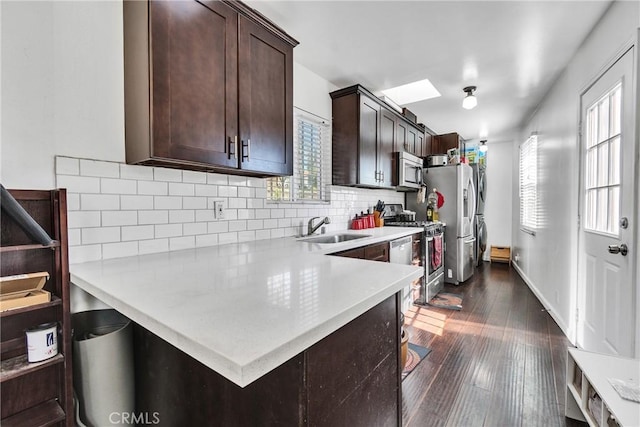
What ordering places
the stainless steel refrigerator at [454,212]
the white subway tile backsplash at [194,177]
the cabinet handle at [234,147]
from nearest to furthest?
the cabinet handle at [234,147]
the white subway tile backsplash at [194,177]
the stainless steel refrigerator at [454,212]

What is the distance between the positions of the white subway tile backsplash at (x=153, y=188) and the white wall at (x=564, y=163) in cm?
281

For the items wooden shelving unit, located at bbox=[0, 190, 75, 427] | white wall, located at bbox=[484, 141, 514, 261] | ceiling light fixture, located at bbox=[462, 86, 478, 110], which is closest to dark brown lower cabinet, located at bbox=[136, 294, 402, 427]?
wooden shelving unit, located at bbox=[0, 190, 75, 427]

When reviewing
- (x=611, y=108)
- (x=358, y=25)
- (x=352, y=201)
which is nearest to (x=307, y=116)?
(x=358, y=25)

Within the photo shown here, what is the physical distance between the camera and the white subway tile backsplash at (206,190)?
1832 mm

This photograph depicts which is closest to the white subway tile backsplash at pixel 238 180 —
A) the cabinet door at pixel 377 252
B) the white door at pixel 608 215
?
the cabinet door at pixel 377 252

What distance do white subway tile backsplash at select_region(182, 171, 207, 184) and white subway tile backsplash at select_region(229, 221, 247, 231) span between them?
0.35 meters

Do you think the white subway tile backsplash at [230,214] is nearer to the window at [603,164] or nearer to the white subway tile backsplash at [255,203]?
the white subway tile backsplash at [255,203]

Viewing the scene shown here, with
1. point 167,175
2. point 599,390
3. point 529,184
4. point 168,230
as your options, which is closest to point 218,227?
point 168,230

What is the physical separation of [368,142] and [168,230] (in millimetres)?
2152

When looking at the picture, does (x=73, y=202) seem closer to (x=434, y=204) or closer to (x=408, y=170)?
(x=408, y=170)

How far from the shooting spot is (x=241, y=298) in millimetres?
808

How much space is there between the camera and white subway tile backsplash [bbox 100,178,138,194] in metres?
1.44

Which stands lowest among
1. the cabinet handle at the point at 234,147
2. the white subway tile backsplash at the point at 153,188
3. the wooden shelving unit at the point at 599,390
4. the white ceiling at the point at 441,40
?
the wooden shelving unit at the point at 599,390

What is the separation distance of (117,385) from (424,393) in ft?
5.43
